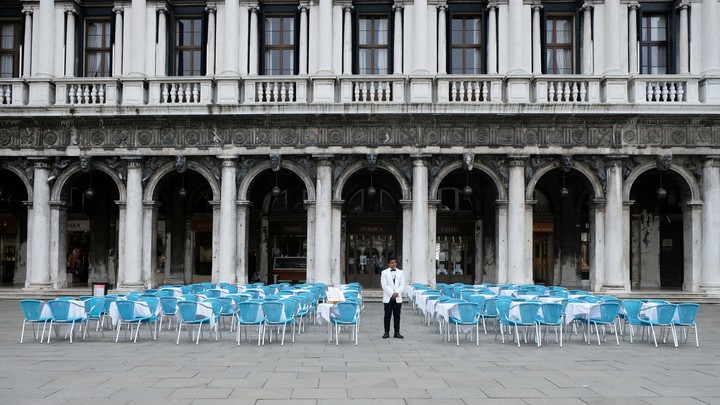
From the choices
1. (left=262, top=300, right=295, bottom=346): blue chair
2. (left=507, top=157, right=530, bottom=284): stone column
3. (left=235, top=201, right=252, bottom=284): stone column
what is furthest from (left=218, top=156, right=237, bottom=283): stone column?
(left=262, top=300, right=295, bottom=346): blue chair

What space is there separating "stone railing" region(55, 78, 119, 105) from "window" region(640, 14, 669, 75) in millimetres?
19977

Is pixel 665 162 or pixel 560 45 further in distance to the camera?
pixel 560 45

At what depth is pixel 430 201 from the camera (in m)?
27.0

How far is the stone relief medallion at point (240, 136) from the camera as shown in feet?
89.1

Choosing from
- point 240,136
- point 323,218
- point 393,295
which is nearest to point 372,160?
point 323,218

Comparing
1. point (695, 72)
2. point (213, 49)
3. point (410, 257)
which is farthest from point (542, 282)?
point (213, 49)

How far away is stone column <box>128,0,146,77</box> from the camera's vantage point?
2770 centimetres

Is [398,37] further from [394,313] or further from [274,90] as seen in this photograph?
[394,313]

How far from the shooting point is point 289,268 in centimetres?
3198

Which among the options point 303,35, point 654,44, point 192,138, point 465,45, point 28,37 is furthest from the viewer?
point 28,37

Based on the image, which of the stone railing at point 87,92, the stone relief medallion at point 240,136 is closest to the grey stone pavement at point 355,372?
the stone relief medallion at point 240,136

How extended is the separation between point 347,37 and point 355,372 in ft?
61.5

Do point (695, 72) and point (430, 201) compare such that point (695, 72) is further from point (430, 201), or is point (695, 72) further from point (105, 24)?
point (105, 24)

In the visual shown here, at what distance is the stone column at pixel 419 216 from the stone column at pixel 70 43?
13.8 m
